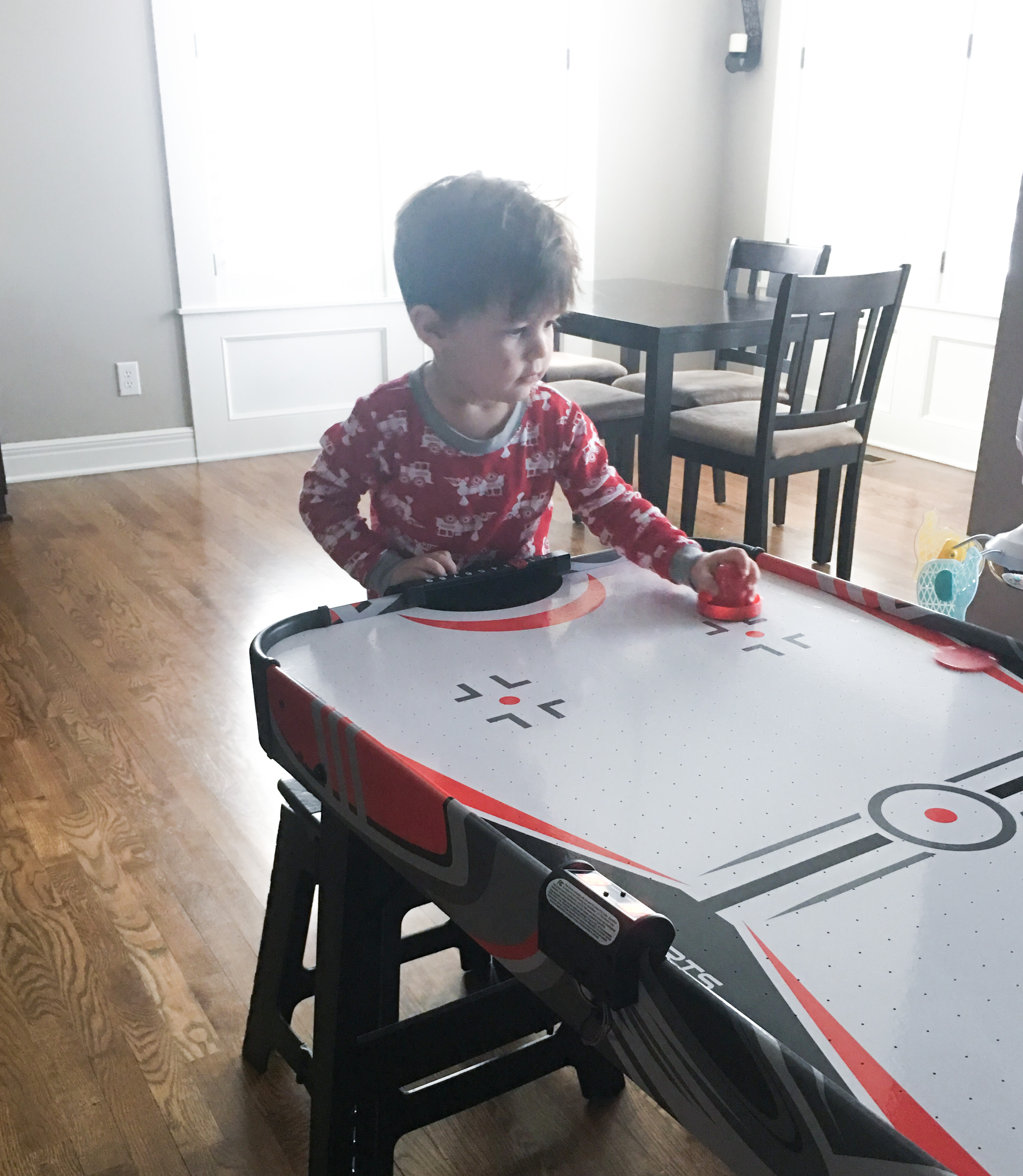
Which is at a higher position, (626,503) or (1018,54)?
(1018,54)

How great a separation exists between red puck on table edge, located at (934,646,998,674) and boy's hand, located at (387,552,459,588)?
0.52 meters

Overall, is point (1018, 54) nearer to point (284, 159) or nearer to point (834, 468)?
point (834, 468)

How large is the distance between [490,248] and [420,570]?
0.37 metres

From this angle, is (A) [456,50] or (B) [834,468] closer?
(B) [834,468]

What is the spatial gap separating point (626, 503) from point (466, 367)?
27 centimetres

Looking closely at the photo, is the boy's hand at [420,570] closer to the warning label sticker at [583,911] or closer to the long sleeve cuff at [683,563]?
the long sleeve cuff at [683,563]

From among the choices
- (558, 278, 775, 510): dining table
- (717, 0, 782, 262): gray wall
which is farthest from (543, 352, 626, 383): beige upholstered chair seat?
(717, 0, 782, 262): gray wall

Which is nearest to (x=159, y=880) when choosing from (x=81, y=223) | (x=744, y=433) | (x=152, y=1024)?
(x=152, y=1024)

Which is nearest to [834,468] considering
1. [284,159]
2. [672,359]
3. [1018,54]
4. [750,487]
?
[750,487]

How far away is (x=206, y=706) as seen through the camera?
233 centimetres

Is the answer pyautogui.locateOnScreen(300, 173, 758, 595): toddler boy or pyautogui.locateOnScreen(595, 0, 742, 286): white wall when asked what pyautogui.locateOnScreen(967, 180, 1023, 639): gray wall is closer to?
pyautogui.locateOnScreen(300, 173, 758, 595): toddler boy

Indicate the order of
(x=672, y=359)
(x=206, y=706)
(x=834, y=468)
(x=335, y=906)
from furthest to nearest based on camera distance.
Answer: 1. (x=834, y=468)
2. (x=672, y=359)
3. (x=206, y=706)
4. (x=335, y=906)

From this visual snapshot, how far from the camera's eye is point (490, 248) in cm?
124

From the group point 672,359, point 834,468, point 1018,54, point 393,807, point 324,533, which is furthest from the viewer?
point 1018,54
